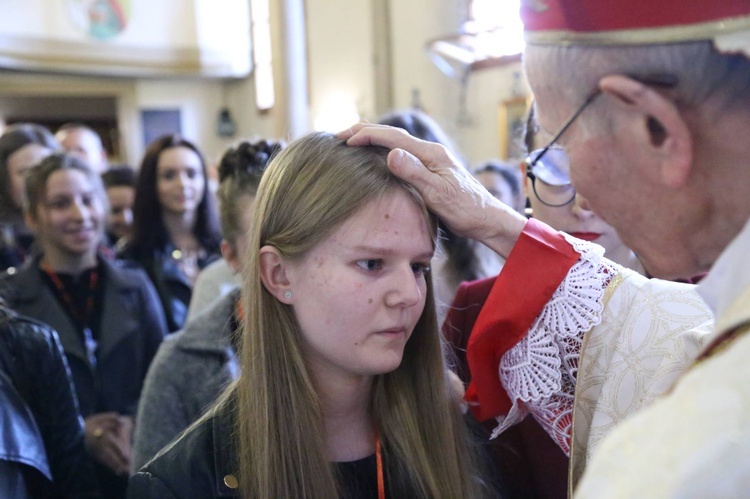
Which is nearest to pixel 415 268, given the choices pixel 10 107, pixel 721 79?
pixel 721 79

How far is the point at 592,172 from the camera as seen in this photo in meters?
0.86

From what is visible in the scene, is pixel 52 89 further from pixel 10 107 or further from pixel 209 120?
pixel 209 120

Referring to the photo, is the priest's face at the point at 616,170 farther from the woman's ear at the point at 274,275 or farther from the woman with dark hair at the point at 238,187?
the woman with dark hair at the point at 238,187

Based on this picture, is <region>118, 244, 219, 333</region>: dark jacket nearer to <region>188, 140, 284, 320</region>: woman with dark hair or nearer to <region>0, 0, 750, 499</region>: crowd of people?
<region>0, 0, 750, 499</region>: crowd of people

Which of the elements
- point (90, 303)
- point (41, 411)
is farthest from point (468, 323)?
point (90, 303)

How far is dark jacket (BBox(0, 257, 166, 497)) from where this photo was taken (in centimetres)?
266

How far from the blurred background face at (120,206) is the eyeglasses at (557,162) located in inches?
132

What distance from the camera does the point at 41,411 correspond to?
1.93 meters

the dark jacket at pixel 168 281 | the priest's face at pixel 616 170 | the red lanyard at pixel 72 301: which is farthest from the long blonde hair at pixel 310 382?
the dark jacket at pixel 168 281

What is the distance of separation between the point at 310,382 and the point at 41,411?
38.3 inches

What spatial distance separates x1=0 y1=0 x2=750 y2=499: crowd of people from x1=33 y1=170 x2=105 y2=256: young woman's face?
201mm

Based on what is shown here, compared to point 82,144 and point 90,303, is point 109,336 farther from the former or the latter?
point 82,144

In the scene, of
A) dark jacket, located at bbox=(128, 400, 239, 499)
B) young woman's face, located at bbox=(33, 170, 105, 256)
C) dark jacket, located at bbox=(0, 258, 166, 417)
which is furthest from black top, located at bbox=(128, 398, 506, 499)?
young woman's face, located at bbox=(33, 170, 105, 256)

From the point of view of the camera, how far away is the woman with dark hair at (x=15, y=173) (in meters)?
3.54
